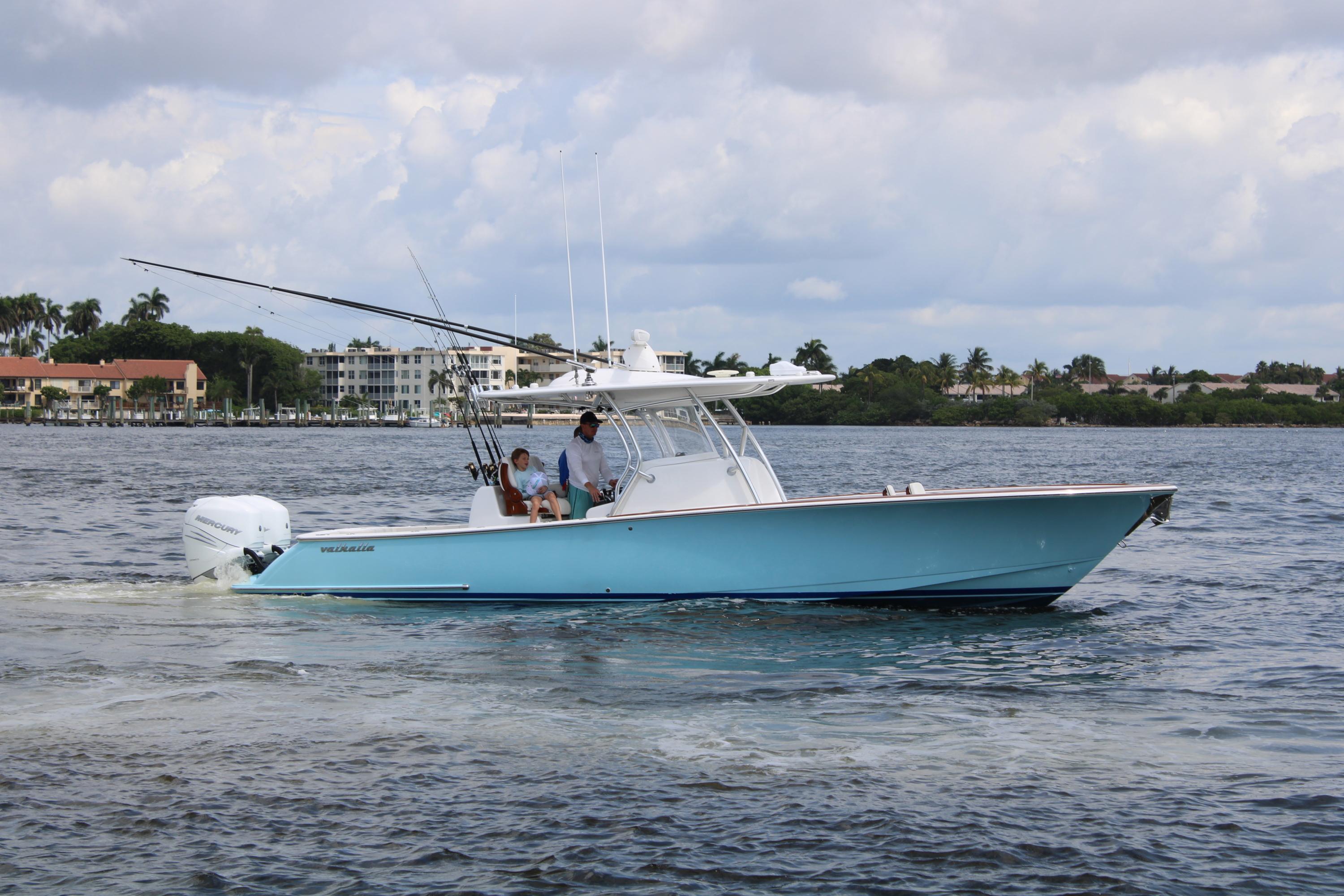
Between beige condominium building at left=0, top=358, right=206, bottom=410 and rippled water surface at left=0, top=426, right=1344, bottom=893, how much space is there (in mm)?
150979

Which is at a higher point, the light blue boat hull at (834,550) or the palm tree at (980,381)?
the palm tree at (980,381)

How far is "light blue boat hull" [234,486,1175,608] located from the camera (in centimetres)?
1116

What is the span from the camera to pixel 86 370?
155500 millimetres

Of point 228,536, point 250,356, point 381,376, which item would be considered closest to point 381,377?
point 381,376

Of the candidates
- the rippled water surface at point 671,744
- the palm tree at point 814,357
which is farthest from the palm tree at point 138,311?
the rippled water surface at point 671,744

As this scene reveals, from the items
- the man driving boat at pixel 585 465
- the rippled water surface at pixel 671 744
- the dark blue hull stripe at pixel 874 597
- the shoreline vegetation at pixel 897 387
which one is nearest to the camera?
the rippled water surface at pixel 671 744

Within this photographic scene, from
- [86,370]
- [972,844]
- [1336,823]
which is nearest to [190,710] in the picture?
[972,844]

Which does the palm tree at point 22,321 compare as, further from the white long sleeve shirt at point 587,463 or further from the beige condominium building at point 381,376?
the white long sleeve shirt at point 587,463

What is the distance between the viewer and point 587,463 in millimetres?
12461

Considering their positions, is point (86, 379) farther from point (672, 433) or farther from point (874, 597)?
point (874, 597)

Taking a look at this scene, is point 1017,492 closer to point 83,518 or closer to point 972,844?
point 972,844

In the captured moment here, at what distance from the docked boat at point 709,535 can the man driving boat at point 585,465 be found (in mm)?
163

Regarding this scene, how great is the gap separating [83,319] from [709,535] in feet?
599

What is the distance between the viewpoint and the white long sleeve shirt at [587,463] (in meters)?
12.4
